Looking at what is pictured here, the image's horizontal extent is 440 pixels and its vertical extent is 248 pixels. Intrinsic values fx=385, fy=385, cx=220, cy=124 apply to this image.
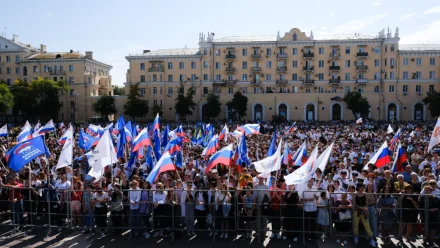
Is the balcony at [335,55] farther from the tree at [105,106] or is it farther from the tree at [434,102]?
the tree at [105,106]

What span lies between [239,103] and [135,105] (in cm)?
1713

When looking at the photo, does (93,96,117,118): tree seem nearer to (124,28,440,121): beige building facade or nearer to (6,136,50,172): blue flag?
(124,28,440,121): beige building facade

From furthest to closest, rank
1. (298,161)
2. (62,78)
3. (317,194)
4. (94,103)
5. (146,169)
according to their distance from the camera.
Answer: (62,78) < (94,103) < (146,169) < (298,161) < (317,194)

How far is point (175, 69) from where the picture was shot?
69.2 m

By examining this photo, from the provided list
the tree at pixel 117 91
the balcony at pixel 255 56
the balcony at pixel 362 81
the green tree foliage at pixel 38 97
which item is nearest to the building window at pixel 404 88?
the balcony at pixel 362 81

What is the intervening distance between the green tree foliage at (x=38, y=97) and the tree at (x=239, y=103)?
28.7 m

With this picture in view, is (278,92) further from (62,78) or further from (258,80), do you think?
(62,78)

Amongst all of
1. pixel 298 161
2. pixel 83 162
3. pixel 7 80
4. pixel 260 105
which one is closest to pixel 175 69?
pixel 260 105

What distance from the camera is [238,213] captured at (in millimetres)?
10031

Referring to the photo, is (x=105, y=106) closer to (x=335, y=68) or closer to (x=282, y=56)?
(x=282, y=56)

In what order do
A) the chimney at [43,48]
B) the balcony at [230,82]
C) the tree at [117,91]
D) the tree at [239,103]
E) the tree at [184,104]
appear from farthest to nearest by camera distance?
the tree at [117,91] < the chimney at [43,48] < the balcony at [230,82] < the tree at [184,104] < the tree at [239,103]

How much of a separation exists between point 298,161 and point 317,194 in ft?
13.0

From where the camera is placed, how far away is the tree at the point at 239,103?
63.0 meters

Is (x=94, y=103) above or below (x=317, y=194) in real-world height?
above
